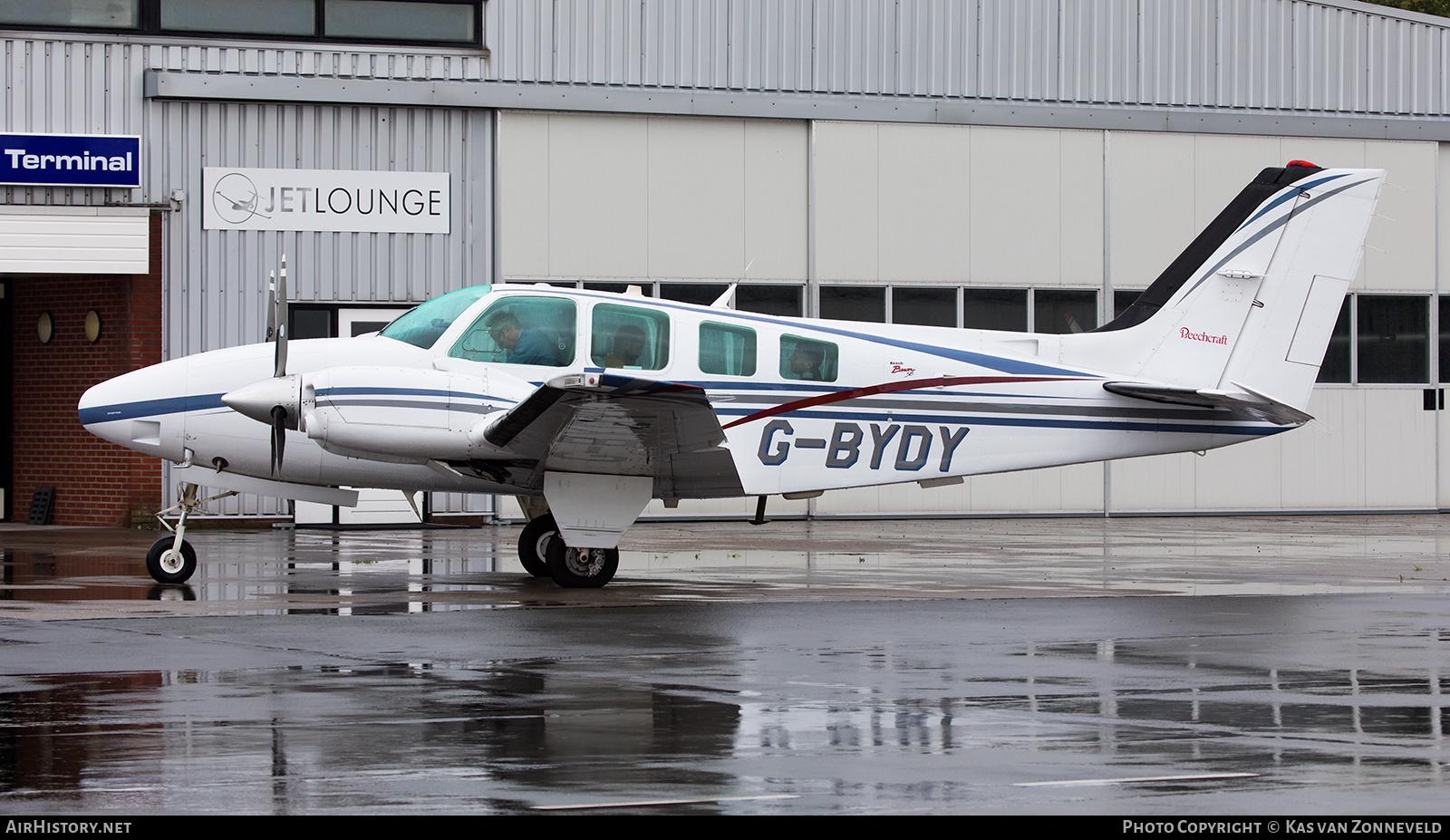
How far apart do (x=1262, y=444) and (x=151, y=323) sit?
16.1m

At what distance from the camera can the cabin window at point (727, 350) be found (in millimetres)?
13625

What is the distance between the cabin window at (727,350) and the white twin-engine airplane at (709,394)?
17 mm

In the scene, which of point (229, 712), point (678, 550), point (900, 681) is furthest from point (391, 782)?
point (678, 550)

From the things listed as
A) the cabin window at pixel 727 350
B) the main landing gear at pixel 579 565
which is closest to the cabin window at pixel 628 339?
the cabin window at pixel 727 350

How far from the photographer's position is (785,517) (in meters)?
23.1

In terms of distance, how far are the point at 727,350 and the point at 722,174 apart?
9.63m

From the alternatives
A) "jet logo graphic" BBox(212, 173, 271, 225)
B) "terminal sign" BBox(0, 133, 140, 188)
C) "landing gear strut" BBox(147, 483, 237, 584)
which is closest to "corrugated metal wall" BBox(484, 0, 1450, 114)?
"jet logo graphic" BBox(212, 173, 271, 225)

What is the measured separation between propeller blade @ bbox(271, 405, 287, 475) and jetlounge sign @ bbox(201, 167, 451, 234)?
28.4 feet

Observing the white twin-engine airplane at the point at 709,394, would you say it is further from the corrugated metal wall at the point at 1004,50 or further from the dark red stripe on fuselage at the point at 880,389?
the corrugated metal wall at the point at 1004,50

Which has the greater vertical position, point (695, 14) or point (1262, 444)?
point (695, 14)

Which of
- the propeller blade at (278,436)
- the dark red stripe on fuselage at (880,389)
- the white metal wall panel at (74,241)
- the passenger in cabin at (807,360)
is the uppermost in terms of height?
the white metal wall panel at (74,241)

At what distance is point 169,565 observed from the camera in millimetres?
13180

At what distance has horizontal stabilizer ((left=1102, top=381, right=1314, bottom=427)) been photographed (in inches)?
568

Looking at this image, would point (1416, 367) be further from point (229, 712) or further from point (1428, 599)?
point (229, 712)
